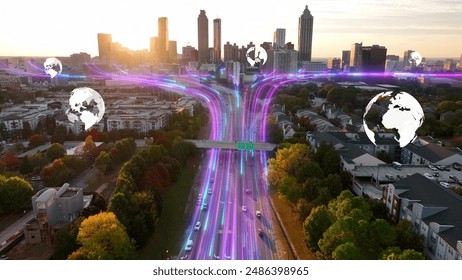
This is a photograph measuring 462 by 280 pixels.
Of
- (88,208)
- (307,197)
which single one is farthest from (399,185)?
(88,208)

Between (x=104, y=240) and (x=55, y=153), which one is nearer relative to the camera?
(x=104, y=240)

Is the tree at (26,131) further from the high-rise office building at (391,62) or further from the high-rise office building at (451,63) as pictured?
the high-rise office building at (451,63)

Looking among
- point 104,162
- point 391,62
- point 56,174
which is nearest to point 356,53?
point 391,62

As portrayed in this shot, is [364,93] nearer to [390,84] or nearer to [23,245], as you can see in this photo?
[390,84]

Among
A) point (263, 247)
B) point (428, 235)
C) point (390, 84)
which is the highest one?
point (390, 84)

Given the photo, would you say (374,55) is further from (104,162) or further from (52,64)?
(52,64)

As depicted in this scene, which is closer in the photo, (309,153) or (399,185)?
(399,185)
